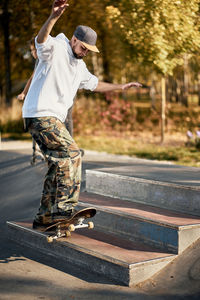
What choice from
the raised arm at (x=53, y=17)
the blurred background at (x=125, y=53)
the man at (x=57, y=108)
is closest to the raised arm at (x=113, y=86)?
the man at (x=57, y=108)

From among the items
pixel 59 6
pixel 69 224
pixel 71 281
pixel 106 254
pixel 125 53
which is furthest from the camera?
pixel 125 53

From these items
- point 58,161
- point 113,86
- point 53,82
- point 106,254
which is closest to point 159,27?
point 113,86

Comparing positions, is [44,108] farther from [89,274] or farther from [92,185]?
[92,185]

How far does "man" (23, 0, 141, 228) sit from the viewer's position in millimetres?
4406

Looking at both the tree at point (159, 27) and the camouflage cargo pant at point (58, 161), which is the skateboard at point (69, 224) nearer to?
the camouflage cargo pant at point (58, 161)

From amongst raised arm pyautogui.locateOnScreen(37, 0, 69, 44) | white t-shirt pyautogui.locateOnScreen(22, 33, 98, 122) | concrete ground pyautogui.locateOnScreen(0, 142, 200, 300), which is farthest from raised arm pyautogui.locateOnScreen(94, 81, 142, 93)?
concrete ground pyautogui.locateOnScreen(0, 142, 200, 300)

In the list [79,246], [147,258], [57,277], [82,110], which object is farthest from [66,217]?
[82,110]

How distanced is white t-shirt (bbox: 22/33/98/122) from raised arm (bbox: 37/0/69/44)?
158mm

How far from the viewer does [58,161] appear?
4.60m

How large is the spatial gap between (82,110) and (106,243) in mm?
12271

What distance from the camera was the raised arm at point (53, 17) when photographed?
3.99 metres

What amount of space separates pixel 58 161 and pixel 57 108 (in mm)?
521

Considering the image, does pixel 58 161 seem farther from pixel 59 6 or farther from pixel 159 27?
pixel 159 27

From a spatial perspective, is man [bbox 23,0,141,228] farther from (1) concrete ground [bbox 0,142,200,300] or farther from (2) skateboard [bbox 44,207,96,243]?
(1) concrete ground [bbox 0,142,200,300]
